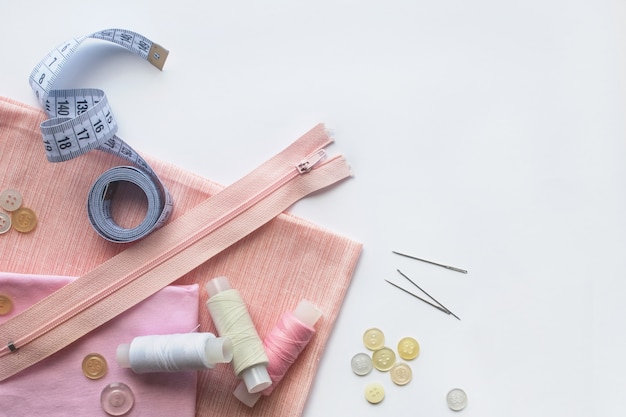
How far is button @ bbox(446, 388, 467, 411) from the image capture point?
217 cm

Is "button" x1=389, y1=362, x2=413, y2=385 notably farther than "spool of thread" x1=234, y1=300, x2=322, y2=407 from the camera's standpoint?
Yes

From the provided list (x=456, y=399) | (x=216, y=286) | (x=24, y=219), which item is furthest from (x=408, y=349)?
(x=24, y=219)

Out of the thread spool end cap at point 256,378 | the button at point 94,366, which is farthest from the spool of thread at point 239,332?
the button at point 94,366

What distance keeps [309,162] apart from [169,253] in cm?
53

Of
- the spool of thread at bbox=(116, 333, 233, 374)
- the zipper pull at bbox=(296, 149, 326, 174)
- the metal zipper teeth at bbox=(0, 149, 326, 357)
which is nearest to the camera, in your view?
the spool of thread at bbox=(116, 333, 233, 374)

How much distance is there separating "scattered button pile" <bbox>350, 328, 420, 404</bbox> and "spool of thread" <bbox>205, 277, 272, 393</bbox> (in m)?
0.33

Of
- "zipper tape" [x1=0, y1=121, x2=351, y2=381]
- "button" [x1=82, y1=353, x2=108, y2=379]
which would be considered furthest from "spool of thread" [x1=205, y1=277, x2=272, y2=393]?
"button" [x1=82, y1=353, x2=108, y2=379]

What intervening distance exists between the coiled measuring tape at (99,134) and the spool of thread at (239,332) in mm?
293

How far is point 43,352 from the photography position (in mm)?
2035

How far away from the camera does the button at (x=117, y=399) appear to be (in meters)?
2.03

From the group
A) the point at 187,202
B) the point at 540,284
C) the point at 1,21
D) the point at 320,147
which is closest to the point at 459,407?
the point at 540,284

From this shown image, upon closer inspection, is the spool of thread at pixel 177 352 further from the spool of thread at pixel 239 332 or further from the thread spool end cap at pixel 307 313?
the thread spool end cap at pixel 307 313

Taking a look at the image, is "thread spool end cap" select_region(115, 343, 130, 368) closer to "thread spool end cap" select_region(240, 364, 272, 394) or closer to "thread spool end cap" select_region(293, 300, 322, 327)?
"thread spool end cap" select_region(240, 364, 272, 394)

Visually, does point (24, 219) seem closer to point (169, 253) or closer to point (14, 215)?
point (14, 215)
